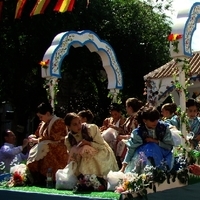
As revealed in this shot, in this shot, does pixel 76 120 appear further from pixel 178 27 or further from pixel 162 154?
pixel 178 27

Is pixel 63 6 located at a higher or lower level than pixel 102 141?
higher

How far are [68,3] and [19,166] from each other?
3.53m

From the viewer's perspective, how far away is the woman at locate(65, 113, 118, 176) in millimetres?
6359

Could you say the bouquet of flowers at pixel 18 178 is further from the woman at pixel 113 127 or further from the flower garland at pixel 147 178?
the flower garland at pixel 147 178

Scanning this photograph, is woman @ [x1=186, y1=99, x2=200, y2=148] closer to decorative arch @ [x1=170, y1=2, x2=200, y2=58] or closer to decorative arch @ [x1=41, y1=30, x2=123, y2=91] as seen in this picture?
decorative arch @ [x1=170, y1=2, x2=200, y2=58]

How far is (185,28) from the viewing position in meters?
6.54

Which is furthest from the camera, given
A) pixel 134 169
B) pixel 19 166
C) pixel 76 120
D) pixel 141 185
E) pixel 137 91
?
pixel 137 91

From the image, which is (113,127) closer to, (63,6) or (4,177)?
(4,177)

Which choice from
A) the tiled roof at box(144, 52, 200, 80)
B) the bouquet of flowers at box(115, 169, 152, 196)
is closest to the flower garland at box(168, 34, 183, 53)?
the bouquet of flowers at box(115, 169, 152, 196)

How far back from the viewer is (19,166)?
7.45 m

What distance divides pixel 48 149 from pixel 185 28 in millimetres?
2556

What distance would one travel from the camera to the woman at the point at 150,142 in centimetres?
586

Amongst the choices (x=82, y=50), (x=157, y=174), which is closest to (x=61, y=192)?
(x=157, y=174)

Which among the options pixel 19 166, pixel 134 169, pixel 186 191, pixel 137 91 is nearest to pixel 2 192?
pixel 19 166
